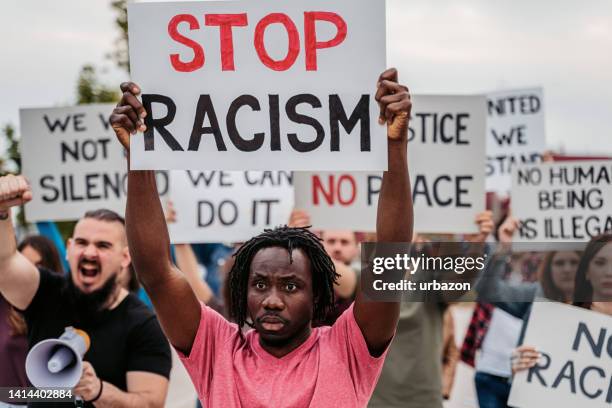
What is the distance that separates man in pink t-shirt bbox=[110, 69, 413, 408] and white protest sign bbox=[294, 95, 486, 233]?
8.71 feet

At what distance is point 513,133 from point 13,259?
5019 millimetres

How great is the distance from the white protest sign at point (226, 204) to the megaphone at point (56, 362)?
98.1 inches

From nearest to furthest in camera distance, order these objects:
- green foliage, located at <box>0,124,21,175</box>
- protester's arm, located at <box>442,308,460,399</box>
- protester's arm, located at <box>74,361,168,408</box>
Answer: protester's arm, located at <box>74,361,168,408</box>
protester's arm, located at <box>442,308,460,399</box>
green foliage, located at <box>0,124,21,175</box>

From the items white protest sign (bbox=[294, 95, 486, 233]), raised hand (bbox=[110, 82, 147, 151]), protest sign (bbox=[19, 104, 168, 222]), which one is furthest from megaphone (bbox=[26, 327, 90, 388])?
protest sign (bbox=[19, 104, 168, 222])

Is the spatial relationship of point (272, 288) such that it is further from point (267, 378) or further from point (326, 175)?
point (326, 175)

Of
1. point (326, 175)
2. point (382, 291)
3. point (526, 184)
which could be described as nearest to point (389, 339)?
point (382, 291)

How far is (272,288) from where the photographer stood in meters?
2.58

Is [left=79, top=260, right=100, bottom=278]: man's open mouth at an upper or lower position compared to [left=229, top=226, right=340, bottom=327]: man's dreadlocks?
lower

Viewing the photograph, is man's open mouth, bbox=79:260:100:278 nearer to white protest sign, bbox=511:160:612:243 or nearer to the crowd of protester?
the crowd of protester

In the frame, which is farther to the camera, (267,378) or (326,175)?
(326,175)

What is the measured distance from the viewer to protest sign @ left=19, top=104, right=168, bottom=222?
6.06 metres

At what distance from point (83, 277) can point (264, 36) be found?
154cm

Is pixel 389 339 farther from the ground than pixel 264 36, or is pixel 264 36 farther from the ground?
pixel 264 36

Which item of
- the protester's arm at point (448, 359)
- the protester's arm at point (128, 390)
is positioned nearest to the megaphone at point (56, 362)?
the protester's arm at point (128, 390)
